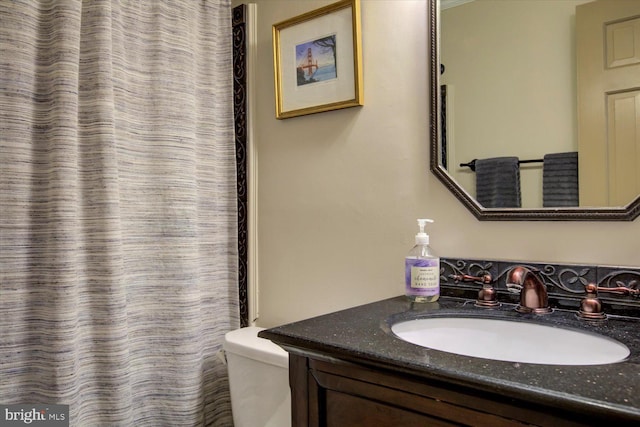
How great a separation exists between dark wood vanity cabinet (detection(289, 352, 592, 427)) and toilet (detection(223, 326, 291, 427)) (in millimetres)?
440

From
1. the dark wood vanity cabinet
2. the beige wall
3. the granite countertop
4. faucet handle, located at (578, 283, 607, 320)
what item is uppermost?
the beige wall

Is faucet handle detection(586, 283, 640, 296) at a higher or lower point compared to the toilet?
higher

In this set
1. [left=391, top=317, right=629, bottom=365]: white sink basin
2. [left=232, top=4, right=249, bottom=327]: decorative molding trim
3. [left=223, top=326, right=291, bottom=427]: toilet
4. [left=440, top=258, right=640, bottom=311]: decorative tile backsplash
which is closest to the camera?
[left=391, top=317, right=629, bottom=365]: white sink basin

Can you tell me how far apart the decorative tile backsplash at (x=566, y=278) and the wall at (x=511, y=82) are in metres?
0.16

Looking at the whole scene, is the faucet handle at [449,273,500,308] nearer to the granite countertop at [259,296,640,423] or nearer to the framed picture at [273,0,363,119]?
the granite countertop at [259,296,640,423]

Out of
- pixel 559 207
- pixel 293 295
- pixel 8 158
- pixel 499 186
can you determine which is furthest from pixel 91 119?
pixel 559 207

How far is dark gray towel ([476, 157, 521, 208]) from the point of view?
110cm

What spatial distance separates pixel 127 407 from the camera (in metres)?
1.24

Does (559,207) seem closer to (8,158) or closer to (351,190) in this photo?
(351,190)

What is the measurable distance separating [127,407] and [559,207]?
123cm

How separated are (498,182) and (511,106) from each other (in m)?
0.19

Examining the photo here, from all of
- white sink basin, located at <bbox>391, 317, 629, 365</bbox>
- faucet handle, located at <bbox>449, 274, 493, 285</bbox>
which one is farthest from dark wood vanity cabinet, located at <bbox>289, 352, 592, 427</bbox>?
faucet handle, located at <bbox>449, 274, 493, 285</bbox>

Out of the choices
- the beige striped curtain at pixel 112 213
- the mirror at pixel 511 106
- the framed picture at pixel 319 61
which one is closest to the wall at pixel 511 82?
the mirror at pixel 511 106

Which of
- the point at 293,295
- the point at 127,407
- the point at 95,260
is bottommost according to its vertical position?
the point at 127,407
